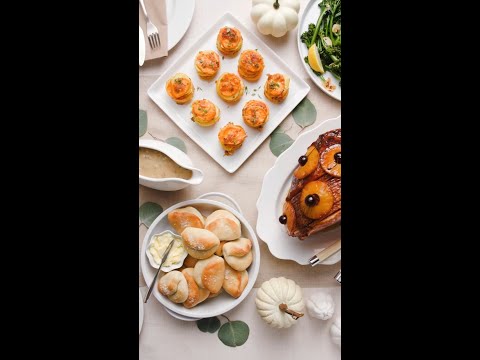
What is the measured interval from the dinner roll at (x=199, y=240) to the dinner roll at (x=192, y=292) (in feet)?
0.19

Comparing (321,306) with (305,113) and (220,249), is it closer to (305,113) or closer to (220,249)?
(220,249)

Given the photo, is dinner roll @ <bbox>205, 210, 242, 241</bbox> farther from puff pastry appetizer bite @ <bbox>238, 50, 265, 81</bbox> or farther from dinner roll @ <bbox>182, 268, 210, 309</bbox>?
puff pastry appetizer bite @ <bbox>238, 50, 265, 81</bbox>

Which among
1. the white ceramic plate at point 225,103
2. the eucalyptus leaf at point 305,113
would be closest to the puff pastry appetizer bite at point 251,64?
the white ceramic plate at point 225,103

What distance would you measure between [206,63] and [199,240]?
0.40 m

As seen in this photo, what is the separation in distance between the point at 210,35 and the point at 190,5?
3.1 inches

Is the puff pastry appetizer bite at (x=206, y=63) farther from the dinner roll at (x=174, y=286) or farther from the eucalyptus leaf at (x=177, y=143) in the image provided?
the dinner roll at (x=174, y=286)

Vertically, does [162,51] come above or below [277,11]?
below

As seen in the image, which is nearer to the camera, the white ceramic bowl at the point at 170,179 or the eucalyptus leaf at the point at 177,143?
the white ceramic bowl at the point at 170,179

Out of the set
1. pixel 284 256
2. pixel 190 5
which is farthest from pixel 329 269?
pixel 190 5

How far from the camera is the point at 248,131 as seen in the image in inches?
41.8

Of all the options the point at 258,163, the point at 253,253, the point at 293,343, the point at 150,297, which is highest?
the point at 258,163

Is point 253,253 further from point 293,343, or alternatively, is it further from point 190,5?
point 190,5

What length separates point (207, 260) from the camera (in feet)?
3.22

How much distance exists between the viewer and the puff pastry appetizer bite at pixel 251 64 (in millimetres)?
1040
